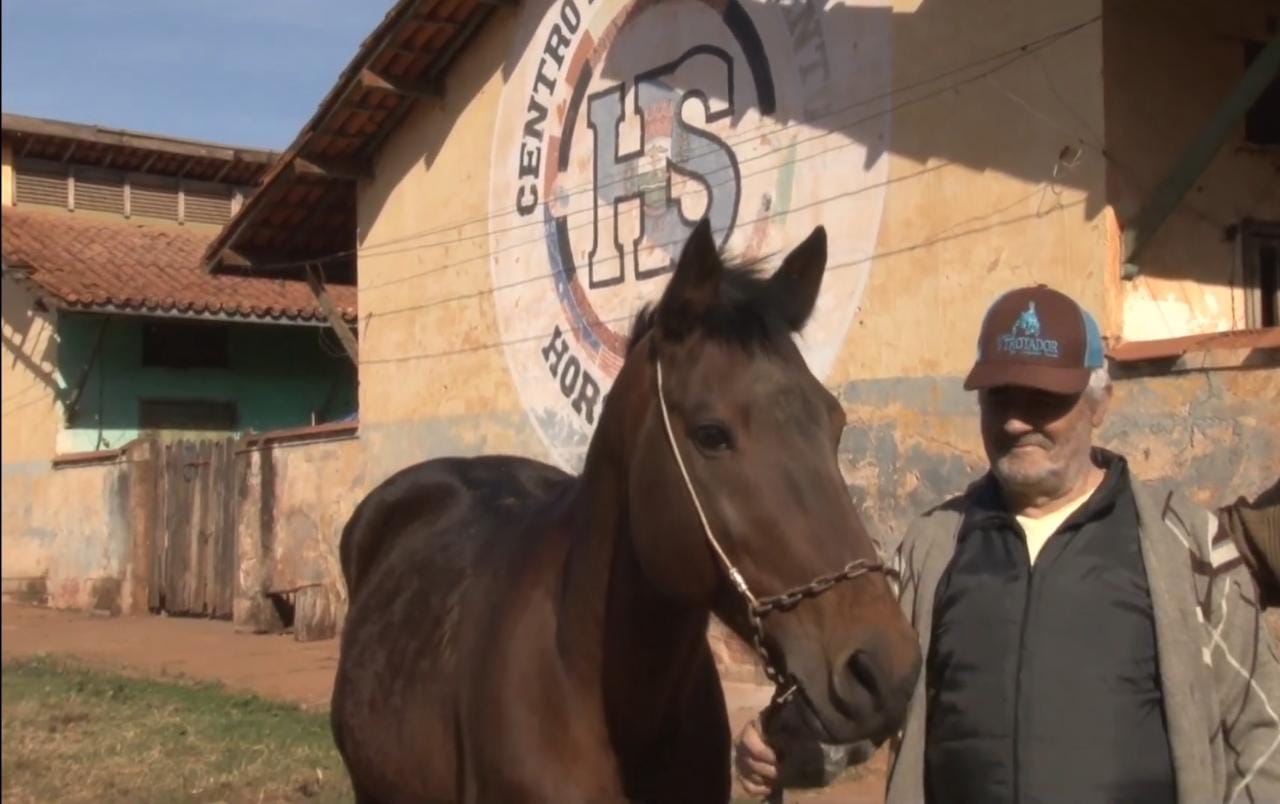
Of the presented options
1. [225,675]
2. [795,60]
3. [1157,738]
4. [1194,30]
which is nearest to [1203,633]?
[1157,738]

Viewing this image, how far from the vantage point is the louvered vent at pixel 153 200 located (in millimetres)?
15969

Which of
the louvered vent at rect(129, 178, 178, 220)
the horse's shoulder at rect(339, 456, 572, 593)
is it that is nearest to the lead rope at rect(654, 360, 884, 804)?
the horse's shoulder at rect(339, 456, 572, 593)

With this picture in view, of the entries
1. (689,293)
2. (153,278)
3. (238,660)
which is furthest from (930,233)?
(153,278)

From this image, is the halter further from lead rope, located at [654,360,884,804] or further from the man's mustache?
the man's mustache

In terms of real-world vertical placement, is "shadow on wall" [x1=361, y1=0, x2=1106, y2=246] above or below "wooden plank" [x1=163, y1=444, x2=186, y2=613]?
above

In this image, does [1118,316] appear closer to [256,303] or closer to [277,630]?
[277,630]

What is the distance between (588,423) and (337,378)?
9.67m

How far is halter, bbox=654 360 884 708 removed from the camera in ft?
Result: 7.86

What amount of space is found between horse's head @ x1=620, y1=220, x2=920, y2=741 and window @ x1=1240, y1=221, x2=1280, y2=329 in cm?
504

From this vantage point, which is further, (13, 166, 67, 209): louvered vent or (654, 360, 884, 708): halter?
(13, 166, 67, 209): louvered vent

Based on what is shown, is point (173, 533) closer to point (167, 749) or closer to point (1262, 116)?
point (167, 749)

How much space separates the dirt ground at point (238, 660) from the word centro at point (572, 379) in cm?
251

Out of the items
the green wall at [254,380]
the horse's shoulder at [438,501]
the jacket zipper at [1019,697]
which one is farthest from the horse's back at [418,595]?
the green wall at [254,380]

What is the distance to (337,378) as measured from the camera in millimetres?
19078
